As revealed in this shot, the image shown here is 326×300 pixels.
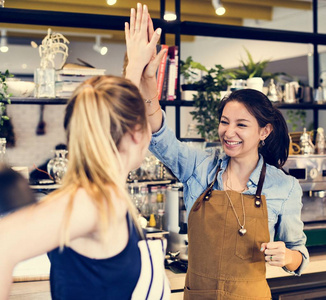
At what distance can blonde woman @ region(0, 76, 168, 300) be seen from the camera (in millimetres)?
889

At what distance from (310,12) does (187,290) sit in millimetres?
4186

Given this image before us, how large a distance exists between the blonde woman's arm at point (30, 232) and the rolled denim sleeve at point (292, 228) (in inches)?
47.8

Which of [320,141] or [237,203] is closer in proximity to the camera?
[237,203]

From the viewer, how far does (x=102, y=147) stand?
1.01 m

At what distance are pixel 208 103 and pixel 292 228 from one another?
1.39m

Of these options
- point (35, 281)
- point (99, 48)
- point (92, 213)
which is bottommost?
point (35, 281)

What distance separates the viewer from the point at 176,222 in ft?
8.91

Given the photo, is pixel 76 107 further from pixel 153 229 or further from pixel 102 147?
pixel 153 229

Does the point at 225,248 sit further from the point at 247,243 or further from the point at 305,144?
the point at 305,144

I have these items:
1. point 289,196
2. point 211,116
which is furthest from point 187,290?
point 211,116

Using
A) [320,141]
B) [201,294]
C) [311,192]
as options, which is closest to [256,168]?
[201,294]

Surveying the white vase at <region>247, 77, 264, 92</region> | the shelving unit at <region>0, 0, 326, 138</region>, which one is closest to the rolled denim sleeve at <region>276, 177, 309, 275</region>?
the shelving unit at <region>0, 0, 326, 138</region>

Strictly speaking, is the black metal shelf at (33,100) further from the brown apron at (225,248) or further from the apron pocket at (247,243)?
the apron pocket at (247,243)

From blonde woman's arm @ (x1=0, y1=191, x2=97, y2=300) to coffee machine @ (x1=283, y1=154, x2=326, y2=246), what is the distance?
215 cm
